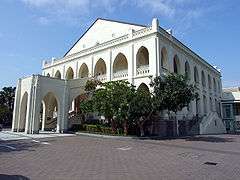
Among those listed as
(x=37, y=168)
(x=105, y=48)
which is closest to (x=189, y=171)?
(x=37, y=168)

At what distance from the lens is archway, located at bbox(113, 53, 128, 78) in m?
29.2

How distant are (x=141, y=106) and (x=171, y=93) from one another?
9.76 ft

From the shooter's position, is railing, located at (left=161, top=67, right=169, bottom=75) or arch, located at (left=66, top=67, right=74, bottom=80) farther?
arch, located at (left=66, top=67, right=74, bottom=80)

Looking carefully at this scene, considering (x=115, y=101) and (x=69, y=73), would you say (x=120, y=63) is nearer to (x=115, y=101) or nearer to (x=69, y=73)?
(x=69, y=73)

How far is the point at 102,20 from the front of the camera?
3684 centimetres

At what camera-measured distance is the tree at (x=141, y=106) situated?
21.1m

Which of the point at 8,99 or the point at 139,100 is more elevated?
Result: the point at 8,99

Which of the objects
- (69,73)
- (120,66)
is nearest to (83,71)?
(69,73)

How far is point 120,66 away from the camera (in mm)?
32781

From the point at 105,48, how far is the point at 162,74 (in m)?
9.33

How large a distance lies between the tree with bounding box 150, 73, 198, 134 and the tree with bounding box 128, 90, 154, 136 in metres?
0.70

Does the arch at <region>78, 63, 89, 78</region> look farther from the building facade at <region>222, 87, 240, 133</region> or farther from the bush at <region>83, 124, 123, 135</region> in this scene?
the building facade at <region>222, 87, 240, 133</region>

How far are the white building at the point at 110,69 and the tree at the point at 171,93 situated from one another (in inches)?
104

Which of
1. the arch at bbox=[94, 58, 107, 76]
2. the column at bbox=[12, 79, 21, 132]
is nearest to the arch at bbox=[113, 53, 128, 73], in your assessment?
the arch at bbox=[94, 58, 107, 76]
